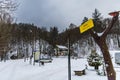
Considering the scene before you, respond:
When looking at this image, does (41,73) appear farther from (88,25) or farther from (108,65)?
(88,25)

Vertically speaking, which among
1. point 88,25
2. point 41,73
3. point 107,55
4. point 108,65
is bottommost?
point 41,73

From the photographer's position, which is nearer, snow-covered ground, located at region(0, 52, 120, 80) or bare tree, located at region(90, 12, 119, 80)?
bare tree, located at region(90, 12, 119, 80)

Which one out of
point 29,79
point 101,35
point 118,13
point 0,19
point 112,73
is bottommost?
point 29,79

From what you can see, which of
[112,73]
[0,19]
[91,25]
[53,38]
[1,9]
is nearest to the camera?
[91,25]

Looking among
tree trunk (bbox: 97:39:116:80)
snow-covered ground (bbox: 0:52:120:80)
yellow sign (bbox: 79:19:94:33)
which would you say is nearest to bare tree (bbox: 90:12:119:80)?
tree trunk (bbox: 97:39:116:80)

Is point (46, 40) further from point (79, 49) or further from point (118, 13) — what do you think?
point (118, 13)

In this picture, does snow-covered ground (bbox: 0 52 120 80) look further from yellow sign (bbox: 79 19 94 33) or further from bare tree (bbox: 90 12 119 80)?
yellow sign (bbox: 79 19 94 33)

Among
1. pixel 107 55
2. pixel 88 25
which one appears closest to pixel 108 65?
pixel 107 55

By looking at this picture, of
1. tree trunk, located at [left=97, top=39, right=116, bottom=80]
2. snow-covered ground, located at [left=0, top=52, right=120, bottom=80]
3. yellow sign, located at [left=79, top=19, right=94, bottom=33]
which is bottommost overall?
snow-covered ground, located at [left=0, top=52, right=120, bottom=80]

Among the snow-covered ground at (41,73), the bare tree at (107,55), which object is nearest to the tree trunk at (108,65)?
the bare tree at (107,55)

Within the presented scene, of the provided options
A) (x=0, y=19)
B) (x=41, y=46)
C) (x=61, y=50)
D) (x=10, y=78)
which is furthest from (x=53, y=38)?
(x=0, y=19)

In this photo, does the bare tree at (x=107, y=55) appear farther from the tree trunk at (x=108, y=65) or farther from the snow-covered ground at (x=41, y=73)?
the snow-covered ground at (x=41, y=73)

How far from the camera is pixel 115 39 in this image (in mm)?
104500

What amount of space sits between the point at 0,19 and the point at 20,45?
95.9 metres
